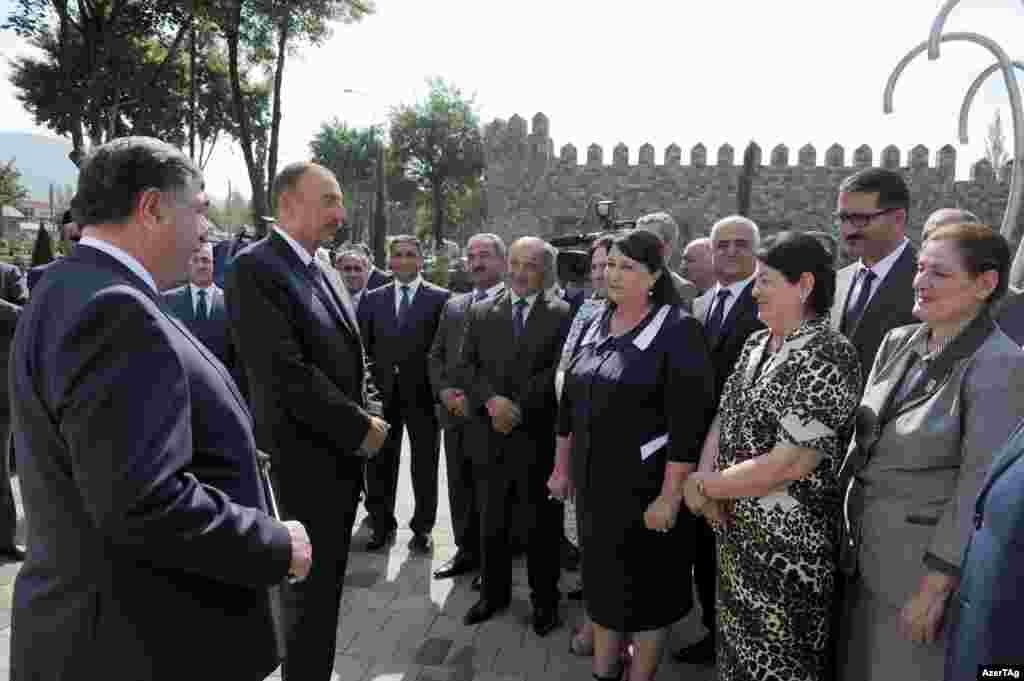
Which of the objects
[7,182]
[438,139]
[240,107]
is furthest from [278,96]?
[7,182]

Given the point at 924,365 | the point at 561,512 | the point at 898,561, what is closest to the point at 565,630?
the point at 561,512

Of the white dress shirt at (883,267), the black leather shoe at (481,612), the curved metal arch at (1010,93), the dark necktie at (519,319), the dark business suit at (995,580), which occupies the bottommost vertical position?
the black leather shoe at (481,612)

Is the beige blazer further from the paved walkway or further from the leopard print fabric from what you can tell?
the paved walkway

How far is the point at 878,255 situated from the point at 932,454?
4.25 ft

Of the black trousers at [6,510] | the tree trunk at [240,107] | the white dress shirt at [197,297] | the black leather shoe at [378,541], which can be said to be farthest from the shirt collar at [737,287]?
the tree trunk at [240,107]

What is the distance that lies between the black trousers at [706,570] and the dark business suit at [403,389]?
1.94m

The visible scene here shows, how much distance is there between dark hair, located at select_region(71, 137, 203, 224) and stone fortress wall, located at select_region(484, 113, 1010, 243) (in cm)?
2517

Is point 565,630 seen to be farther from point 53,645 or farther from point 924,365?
point 53,645

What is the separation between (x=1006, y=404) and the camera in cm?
180

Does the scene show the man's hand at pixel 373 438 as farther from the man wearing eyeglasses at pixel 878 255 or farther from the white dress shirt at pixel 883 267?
the white dress shirt at pixel 883 267

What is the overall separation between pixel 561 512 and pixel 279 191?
228cm

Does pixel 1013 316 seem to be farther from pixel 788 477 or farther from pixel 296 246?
pixel 296 246

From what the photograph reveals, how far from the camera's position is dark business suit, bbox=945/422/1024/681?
105 centimetres

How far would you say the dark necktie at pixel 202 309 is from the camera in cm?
415
